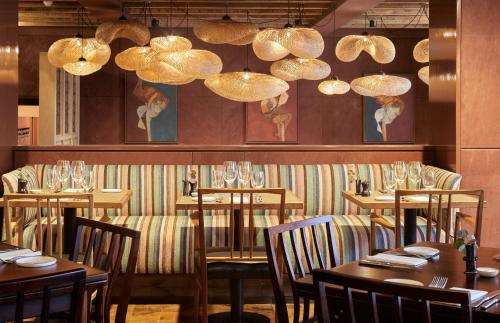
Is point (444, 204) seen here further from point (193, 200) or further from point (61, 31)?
point (61, 31)

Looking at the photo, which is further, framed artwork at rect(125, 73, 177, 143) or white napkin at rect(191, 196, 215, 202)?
framed artwork at rect(125, 73, 177, 143)

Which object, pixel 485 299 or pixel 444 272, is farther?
pixel 444 272

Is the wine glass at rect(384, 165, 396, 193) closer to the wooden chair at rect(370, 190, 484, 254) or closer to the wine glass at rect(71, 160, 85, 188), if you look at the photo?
the wooden chair at rect(370, 190, 484, 254)

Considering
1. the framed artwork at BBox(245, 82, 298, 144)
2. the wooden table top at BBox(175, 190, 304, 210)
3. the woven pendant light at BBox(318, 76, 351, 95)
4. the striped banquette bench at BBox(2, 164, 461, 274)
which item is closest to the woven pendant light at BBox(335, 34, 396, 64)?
the striped banquette bench at BBox(2, 164, 461, 274)

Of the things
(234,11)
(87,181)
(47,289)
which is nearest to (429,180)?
(87,181)

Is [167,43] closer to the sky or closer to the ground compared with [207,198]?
closer to the sky

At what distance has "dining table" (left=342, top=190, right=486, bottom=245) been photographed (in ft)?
15.1

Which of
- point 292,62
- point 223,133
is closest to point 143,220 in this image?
point 292,62

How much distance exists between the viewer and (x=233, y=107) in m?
11.0

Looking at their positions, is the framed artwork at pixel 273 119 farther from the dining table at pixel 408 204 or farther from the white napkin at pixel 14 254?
the white napkin at pixel 14 254

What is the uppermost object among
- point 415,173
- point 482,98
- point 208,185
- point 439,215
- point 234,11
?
point 234,11

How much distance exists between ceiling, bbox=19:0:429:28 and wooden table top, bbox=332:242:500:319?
5839mm

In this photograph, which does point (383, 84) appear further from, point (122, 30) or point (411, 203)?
point (411, 203)

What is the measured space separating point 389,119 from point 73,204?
738cm
